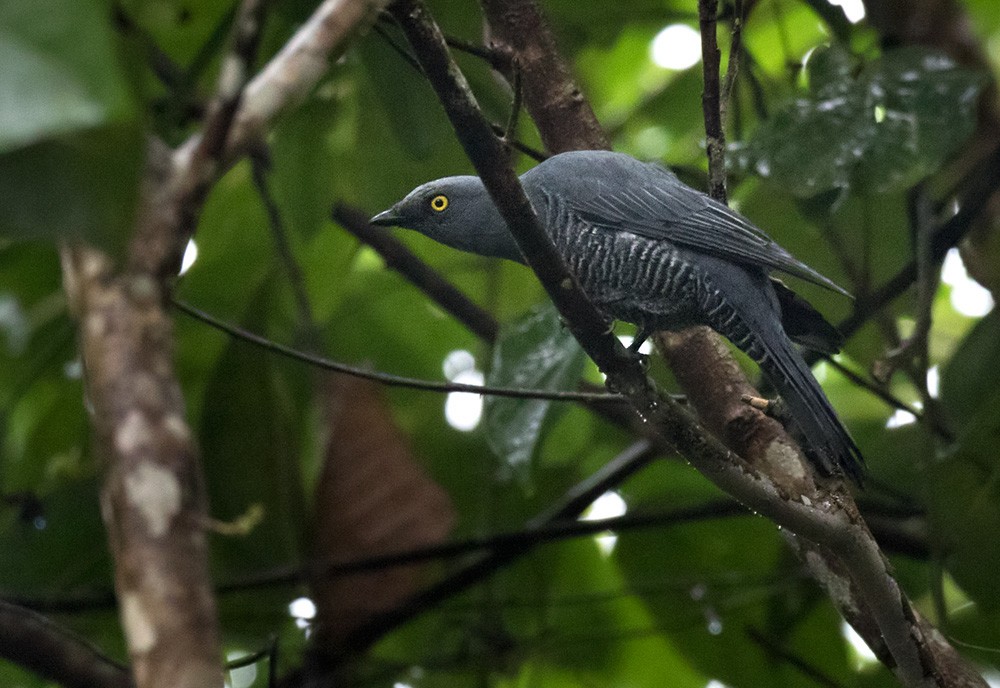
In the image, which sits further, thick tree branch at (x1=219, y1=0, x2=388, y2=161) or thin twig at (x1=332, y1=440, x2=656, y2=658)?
thin twig at (x1=332, y1=440, x2=656, y2=658)

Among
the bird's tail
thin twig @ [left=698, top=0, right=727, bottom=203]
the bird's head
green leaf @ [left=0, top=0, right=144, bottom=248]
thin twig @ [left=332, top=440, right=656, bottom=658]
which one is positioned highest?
the bird's head

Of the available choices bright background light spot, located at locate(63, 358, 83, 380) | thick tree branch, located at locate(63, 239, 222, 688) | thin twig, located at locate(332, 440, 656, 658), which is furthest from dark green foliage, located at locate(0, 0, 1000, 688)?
thick tree branch, located at locate(63, 239, 222, 688)

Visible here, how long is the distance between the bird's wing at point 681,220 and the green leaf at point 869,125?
12.3 inches

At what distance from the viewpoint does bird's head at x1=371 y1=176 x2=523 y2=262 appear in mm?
3479

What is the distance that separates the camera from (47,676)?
3.02 m

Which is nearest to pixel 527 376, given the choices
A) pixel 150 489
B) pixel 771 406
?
pixel 771 406

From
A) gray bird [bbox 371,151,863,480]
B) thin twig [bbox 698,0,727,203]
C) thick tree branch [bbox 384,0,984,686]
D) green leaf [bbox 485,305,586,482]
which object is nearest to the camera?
thick tree branch [bbox 384,0,984,686]

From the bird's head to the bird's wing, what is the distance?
26 centimetres

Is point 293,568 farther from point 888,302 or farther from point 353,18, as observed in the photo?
point 353,18

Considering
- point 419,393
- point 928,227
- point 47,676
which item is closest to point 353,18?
point 47,676

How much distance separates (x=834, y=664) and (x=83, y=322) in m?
3.51

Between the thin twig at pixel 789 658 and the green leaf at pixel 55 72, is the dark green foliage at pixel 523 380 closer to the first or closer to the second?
the thin twig at pixel 789 658

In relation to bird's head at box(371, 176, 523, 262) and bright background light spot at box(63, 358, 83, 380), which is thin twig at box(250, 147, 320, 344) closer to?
bird's head at box(371, 176, 523, 262)

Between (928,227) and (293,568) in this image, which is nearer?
(928,227)
